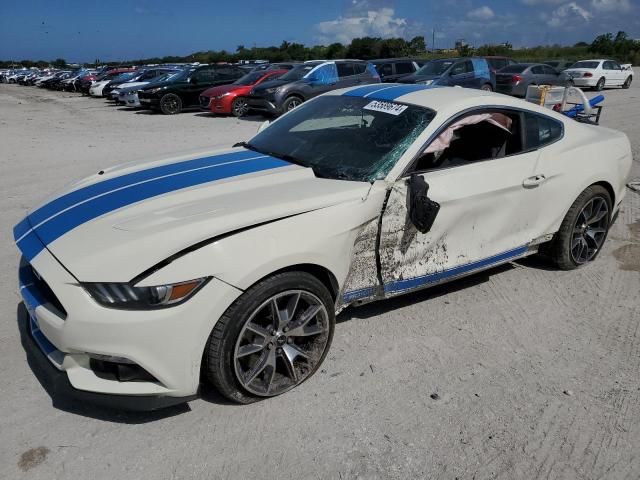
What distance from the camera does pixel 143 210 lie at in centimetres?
268

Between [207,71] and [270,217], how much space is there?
17.1 meters

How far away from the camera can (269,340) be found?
8.79ft

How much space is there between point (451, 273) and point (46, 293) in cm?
246

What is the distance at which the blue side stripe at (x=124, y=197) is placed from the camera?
8.56 feet

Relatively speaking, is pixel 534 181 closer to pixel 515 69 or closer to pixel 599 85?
pixel 515 69

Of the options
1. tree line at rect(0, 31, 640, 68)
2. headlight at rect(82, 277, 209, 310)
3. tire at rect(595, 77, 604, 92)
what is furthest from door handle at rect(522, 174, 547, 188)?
tree line at rect(0, 31, 640, 68)

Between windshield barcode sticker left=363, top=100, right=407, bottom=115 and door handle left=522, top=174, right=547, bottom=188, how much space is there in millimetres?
1063

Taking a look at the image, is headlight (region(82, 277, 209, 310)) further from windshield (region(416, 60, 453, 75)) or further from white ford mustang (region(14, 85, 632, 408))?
windshield (region(416, 60, 453, 75))

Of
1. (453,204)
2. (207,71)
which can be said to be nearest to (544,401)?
(453,204)

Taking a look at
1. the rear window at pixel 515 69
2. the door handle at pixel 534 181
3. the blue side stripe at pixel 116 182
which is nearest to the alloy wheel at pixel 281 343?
the blue side stripe at pixel 116 182

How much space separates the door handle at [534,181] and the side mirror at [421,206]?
104 centimetres

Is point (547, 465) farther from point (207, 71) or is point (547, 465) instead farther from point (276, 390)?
point (207, 71)

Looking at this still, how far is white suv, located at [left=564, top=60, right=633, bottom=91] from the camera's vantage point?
2266cm

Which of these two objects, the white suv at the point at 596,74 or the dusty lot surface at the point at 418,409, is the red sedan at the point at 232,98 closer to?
the dusty lot surface at the point at 418,409
